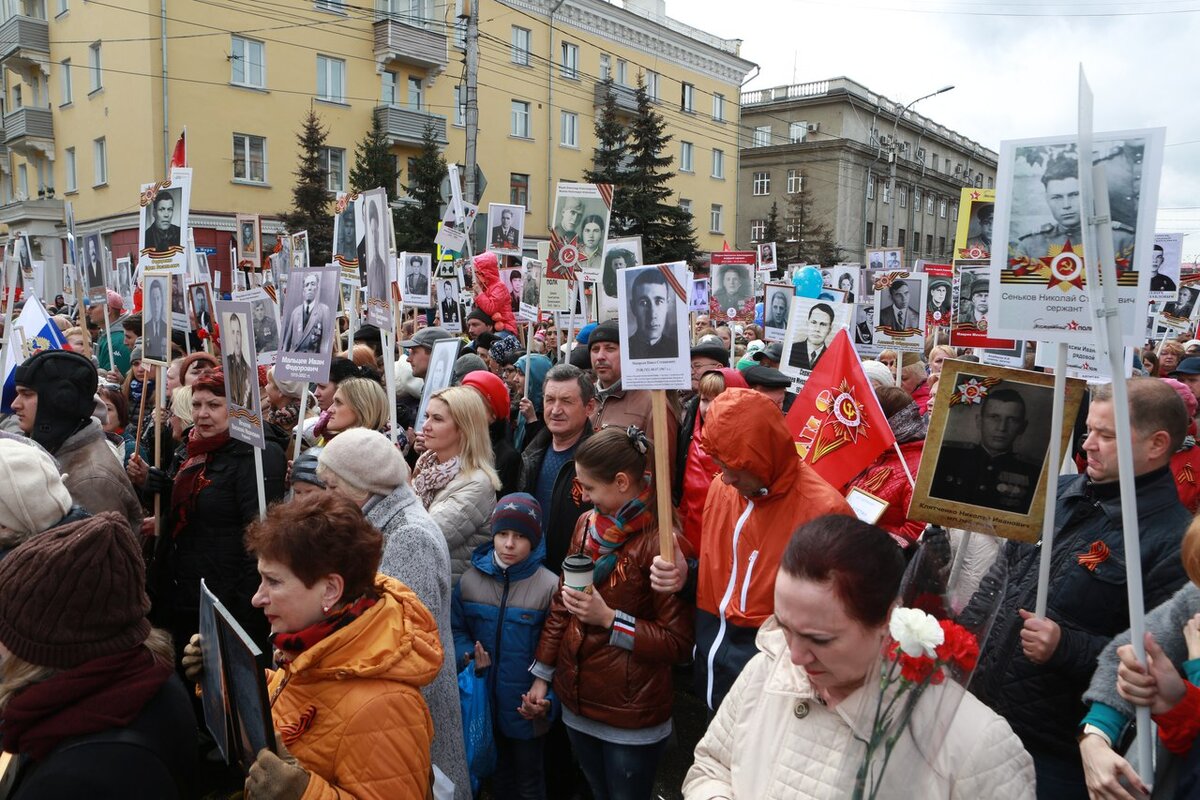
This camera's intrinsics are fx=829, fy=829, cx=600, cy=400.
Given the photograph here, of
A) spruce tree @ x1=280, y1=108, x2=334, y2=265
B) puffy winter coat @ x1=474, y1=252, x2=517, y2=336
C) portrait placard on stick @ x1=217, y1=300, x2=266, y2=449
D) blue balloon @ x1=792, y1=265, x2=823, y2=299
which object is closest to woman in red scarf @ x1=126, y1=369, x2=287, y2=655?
portrait placard on stick @ x1=217, y1=300, x2=266, y2=449

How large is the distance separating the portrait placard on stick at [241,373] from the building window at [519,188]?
34489 mm

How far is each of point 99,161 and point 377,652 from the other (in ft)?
111

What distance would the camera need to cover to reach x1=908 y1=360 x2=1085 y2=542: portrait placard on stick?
287 cm

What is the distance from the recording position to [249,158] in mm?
28984

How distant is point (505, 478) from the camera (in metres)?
4.96

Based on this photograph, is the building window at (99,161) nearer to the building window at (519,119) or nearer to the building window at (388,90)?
the building window at (388,90)

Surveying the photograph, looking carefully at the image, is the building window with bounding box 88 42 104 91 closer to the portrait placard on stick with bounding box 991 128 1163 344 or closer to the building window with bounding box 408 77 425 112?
the building window with bounding box 408 77 425 112

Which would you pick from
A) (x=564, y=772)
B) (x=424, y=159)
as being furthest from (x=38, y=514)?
(x=424, y=159)

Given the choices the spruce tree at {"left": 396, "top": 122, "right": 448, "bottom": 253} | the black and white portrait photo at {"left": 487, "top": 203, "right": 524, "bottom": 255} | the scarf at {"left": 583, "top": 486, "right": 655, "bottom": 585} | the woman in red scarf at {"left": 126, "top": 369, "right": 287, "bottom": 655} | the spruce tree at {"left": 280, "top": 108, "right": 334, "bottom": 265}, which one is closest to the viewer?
the scarf at {"left": 583, "top": 486, "right": 655, "bottom": 585}

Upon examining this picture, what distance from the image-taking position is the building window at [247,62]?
28266 mm

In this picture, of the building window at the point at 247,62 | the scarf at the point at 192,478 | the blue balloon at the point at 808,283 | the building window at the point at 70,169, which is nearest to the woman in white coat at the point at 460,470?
the scarf at the point at 192,478

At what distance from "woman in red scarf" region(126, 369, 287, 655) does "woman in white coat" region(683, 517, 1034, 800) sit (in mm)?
2867

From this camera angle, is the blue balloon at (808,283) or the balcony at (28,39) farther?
the balcony at (28,39)

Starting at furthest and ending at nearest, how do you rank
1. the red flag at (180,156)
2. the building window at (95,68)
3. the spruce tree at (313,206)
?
the building window at (95,68) < the spruce tree at (313,206) < the red flag at (180,156)
